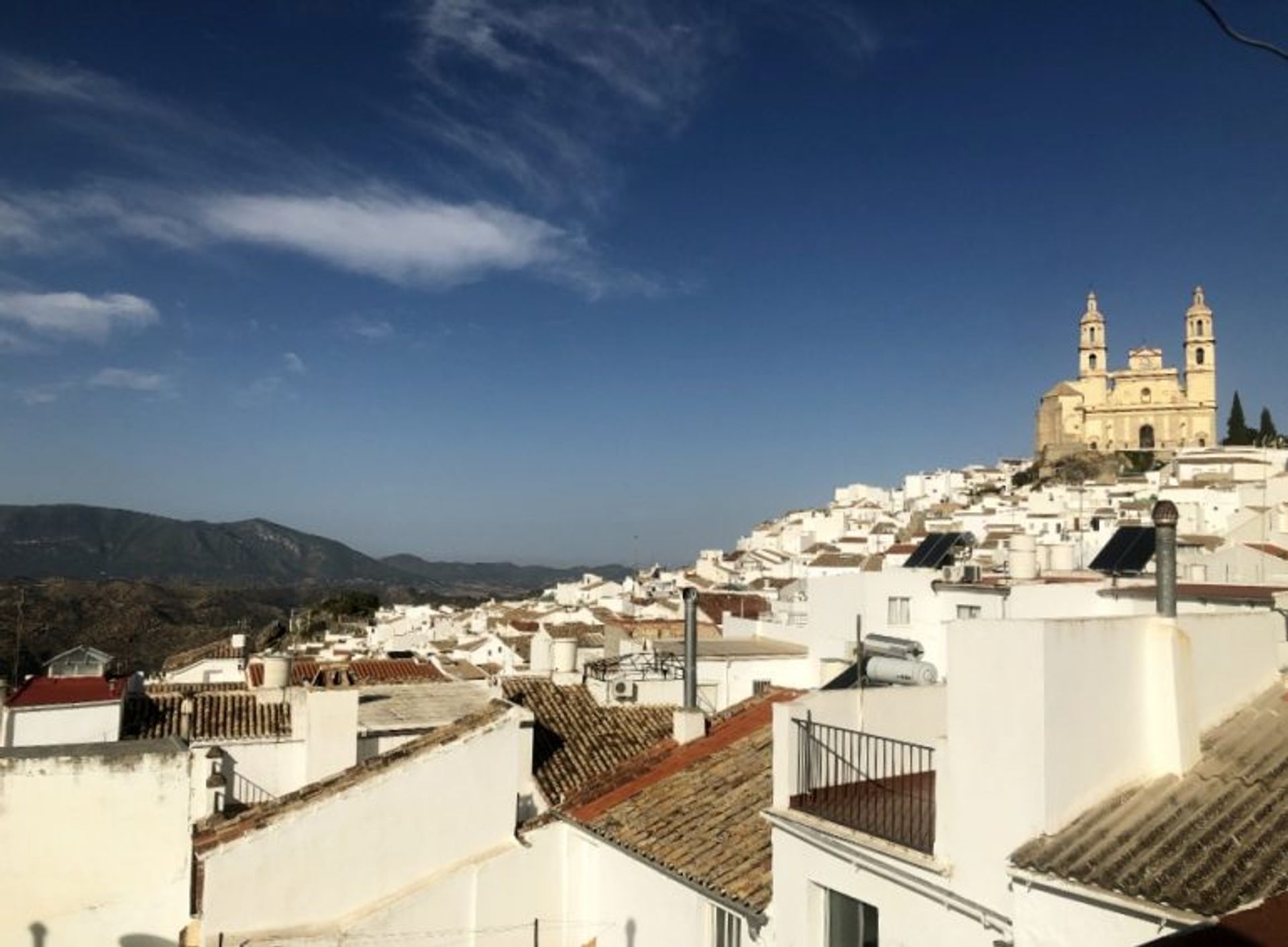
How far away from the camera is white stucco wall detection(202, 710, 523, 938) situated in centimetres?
1126

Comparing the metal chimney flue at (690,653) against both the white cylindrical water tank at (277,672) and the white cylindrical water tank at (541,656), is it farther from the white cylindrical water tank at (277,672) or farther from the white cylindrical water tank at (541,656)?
the white cylindrical water tank at (541,656)

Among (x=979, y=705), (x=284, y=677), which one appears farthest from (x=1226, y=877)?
(x=284, y=677)

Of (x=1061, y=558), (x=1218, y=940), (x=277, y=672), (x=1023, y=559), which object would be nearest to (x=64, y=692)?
(x=277, y=672)

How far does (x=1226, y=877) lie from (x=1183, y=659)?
2.01m

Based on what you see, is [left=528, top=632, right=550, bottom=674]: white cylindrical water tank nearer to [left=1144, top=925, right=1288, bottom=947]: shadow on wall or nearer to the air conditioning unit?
the air conditioning unit

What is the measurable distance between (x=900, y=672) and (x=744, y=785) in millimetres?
2945

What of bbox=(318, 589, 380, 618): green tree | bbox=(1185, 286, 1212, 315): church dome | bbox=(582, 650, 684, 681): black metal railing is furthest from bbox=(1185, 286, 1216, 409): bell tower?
bbox=(582, 650, 684, 681): black metal railing

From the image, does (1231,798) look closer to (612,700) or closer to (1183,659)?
(1183,659)

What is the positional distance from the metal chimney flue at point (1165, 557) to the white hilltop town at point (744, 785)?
30mm

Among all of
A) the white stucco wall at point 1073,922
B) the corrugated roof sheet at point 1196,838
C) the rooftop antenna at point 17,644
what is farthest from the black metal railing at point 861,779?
the rooftop antenna at point 17,644

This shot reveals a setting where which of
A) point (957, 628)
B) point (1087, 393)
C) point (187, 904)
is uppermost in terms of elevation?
point (1087, 393)

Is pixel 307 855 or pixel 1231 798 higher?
pixel 1231 798

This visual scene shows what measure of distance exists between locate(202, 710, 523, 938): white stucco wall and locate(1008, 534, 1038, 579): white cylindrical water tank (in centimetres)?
1704

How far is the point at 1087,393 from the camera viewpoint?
136m
